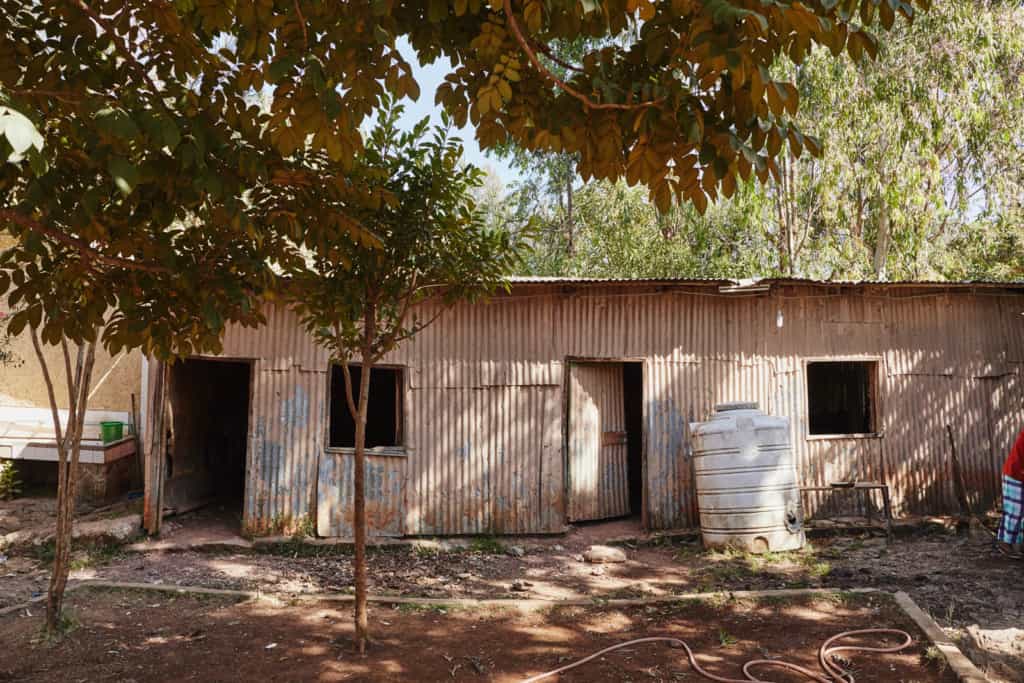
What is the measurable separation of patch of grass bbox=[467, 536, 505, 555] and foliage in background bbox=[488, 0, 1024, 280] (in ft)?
13.8

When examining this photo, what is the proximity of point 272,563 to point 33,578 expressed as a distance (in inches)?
97.3

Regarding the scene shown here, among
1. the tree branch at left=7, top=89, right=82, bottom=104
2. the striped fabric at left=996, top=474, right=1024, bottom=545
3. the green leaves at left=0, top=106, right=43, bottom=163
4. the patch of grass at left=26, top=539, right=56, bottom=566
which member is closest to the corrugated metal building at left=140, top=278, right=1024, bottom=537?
the patch of grass at left=26, top=539, right=56, bottom=566

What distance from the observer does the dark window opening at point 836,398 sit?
512 inches

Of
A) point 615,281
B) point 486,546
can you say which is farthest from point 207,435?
point 615,281

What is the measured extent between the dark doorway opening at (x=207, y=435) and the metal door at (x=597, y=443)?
4234 millimetres

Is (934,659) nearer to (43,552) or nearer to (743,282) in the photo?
(743,282)

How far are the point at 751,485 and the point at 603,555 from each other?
6.24ft

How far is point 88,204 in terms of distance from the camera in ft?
9.26

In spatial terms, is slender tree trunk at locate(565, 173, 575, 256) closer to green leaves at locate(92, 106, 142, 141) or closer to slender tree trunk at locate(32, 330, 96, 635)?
slender tree trunk at locate(32, 330, 96, 635)

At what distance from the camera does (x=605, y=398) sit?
33.7ft

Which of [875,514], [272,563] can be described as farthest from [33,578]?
[875,514]

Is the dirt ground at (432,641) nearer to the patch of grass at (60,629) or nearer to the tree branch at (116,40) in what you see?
the patch of grass at (60,629)

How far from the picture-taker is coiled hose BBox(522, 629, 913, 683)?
488cm

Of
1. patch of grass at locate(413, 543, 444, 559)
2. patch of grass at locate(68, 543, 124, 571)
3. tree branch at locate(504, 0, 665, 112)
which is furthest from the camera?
patch of grass at locate(413, 543, 444, 559)
